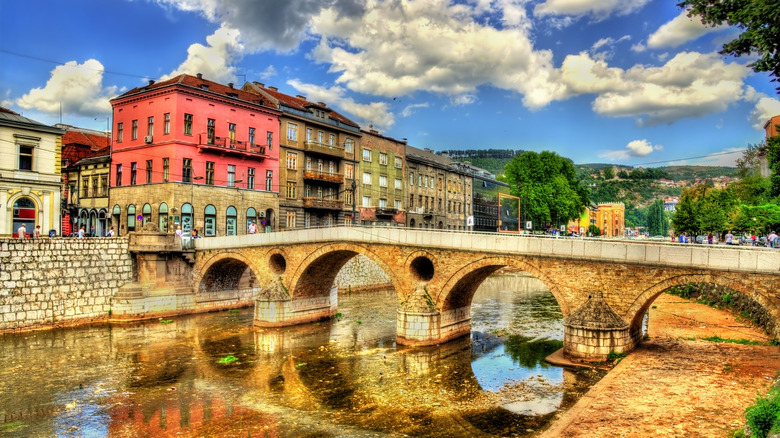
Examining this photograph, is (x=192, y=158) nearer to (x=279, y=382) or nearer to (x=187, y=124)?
(x=187, y=124)

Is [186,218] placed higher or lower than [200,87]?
lower

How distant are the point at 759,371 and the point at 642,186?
18178 centimetres

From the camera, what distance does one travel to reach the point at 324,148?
43906mm

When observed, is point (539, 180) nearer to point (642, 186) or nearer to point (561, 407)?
point (561, 407)

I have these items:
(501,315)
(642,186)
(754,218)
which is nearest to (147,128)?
(501,315)

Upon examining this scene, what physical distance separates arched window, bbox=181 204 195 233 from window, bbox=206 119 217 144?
5.00m

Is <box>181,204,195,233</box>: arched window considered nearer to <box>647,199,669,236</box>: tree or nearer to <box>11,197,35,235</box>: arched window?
<box>11,197,35,235</box>: arched window

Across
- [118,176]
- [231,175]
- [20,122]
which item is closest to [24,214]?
[20,122]

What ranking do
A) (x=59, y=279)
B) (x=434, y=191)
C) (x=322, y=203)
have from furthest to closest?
(x=434, y=191), (x=322, y=203), (x=59, y=279)

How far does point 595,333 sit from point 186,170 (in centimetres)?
2806

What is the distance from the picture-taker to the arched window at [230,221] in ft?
122

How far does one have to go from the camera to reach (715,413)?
40.2ft

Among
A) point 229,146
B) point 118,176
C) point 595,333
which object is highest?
point 229,146

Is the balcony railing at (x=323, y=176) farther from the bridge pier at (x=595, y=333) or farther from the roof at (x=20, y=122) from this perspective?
the bridge pier at (x=595, y=333)
